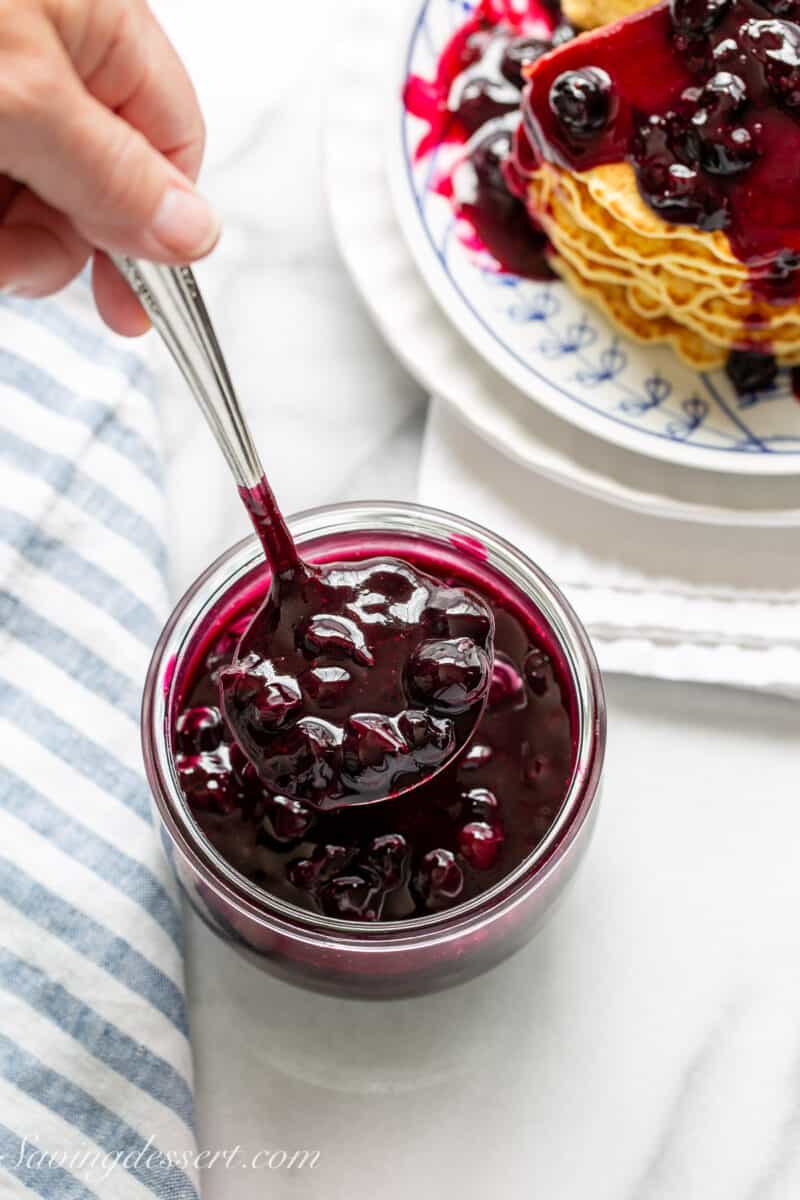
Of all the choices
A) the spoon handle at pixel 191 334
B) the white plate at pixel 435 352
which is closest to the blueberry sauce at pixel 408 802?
the spoon handle at pixel 191 334

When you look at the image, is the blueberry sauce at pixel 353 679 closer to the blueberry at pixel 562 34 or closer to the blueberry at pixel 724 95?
the blueberry at pixel 724 95

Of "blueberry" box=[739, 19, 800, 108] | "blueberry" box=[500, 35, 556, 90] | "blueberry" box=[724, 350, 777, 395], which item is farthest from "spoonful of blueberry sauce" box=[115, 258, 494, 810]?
"blueberry" box=[500, 35, 556, 90]

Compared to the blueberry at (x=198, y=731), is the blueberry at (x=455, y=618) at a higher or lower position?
lower

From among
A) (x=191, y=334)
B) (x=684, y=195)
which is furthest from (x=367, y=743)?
(x=684, y=195)

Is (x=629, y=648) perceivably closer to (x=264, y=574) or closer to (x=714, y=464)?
(x=714, y=464)

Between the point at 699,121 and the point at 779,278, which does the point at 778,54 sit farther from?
the point at 779,278

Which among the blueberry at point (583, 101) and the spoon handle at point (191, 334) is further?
the blueberry at point (583, 101)
